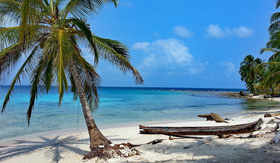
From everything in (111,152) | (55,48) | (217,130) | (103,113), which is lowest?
(103,113)

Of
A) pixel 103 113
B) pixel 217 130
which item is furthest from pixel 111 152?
pixel 103 113

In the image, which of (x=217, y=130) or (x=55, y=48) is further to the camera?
(x=217, y=130)

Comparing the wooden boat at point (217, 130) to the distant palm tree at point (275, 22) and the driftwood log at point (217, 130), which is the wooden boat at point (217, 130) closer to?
the driftwood log at point (217, 130)

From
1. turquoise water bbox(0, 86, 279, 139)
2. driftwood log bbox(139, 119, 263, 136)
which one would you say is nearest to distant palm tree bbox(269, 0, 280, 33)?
turquoise water bbox(0, 86, 279, 139)

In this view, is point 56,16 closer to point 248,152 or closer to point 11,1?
point 11,1

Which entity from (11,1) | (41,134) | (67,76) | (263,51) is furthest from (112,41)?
(263,51)

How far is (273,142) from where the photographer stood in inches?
197

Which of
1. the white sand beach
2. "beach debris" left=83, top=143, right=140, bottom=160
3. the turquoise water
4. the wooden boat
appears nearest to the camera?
the white sand beach

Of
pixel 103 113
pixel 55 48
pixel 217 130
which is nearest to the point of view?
pixel 55 48

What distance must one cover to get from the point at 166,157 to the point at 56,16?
4.62m

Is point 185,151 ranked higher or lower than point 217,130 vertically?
Result: lower

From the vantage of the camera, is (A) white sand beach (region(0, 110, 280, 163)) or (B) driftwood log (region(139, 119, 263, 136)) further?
(B) driftwood log (region(139, 119, 263, 136))

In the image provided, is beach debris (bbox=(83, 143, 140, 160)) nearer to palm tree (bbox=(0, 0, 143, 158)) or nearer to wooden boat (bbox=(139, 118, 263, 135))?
palm tree (bbox=(0, 0, 143, 158))

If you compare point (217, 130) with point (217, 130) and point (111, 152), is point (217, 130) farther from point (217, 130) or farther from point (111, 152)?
point (111, 152)
